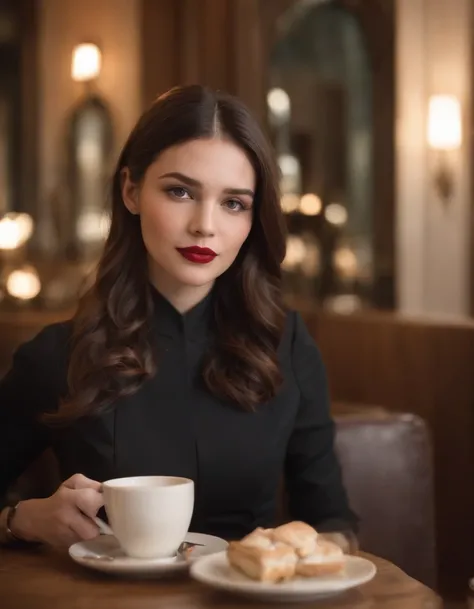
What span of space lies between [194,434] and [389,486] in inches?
29.8

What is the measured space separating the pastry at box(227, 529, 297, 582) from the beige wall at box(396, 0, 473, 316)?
5.96m

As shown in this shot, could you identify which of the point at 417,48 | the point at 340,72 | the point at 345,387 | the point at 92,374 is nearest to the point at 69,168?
the point at 340,72

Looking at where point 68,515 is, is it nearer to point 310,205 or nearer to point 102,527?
point 102,527

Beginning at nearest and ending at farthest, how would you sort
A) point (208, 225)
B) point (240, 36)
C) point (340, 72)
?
point (208, 225) → point (240, 36) → point (340, 72)

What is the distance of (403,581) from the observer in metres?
1.39

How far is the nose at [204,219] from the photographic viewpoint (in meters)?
1.68

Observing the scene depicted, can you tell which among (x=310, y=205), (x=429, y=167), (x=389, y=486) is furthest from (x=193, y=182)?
(x=310, y=205)

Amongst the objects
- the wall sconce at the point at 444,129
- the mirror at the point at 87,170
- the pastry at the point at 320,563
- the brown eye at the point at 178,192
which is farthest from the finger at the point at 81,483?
the mirror at the point at 87,170

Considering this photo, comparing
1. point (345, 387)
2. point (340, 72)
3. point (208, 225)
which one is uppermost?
point (340, 72)

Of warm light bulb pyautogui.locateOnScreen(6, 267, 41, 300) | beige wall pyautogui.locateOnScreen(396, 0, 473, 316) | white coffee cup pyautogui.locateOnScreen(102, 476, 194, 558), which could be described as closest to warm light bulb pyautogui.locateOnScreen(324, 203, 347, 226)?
beige wall pyautogui.locateOnScreen(396, 0, 473, 316)

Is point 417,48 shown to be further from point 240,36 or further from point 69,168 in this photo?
point 69,168

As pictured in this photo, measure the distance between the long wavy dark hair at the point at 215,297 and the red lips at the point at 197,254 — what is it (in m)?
0.17

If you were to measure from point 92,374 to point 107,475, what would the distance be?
0.16m

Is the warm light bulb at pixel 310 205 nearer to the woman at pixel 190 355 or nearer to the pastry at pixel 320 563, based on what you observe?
the woman at pixel 190 355
